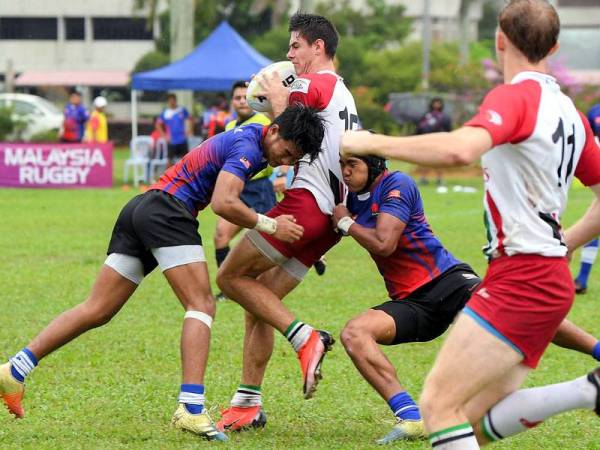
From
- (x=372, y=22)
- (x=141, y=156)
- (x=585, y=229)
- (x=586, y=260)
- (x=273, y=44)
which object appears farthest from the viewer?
(x=372, y=22)

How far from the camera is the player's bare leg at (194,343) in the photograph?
6285 millimetres

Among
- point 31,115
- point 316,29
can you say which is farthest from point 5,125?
point 316,29

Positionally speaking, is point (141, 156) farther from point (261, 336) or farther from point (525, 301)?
point (525, 301)

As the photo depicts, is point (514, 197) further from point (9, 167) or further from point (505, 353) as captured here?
point (9, 167)

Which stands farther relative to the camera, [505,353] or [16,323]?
[16,323]

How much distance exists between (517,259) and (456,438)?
0.72m

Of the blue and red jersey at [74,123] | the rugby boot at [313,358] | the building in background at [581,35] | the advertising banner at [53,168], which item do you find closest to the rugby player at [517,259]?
the rugby boot at [313,358]

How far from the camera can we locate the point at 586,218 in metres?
5.27

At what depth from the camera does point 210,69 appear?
26.3 meters

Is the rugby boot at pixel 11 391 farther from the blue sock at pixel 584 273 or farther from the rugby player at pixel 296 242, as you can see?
the blue sock at pixel 584 273

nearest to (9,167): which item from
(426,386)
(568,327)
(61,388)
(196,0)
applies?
(196,0)

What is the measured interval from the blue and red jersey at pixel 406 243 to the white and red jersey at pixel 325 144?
203 mm

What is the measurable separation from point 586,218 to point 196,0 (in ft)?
116

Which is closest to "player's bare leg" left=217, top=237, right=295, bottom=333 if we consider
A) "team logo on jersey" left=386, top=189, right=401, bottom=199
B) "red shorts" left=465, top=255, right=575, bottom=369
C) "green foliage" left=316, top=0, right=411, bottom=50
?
"team logo on jersey" left=386, top=189, right=401, bottom=199
